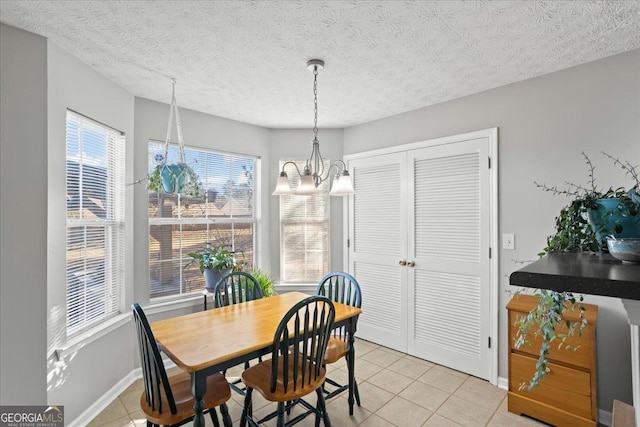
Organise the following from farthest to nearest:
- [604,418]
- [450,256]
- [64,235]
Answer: [450,256]
[604,418]
[64,235]

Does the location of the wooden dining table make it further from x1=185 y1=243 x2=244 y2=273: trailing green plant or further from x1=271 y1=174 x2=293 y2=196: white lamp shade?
x1=271 y1=174 x2=293 y2=196: white lamp shade

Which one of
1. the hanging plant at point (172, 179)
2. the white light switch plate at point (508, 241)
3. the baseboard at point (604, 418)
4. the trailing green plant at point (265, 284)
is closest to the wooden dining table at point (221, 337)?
the trailing green plant at point (265, 284)

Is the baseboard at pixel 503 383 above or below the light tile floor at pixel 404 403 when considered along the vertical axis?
above

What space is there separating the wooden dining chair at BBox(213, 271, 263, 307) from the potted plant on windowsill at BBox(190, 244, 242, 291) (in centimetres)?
21

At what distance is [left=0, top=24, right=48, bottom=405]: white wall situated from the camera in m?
1.81

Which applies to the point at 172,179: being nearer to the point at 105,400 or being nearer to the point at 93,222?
the point at 93,222

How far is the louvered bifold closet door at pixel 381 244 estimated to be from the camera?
343 centimetres

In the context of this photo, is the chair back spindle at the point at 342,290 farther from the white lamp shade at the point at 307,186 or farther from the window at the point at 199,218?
the window at the point at 199,218

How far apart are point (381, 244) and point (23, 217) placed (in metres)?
2.98

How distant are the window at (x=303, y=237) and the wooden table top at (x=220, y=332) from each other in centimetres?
134

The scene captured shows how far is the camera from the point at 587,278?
0.60m

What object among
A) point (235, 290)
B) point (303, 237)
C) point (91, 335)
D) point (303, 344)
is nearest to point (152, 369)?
point (303, 344)

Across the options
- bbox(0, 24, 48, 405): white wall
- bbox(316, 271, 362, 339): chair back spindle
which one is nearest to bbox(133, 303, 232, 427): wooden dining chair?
bbox(0, 24, 48, 405): white wall

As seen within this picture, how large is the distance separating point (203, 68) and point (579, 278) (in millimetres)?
2494
